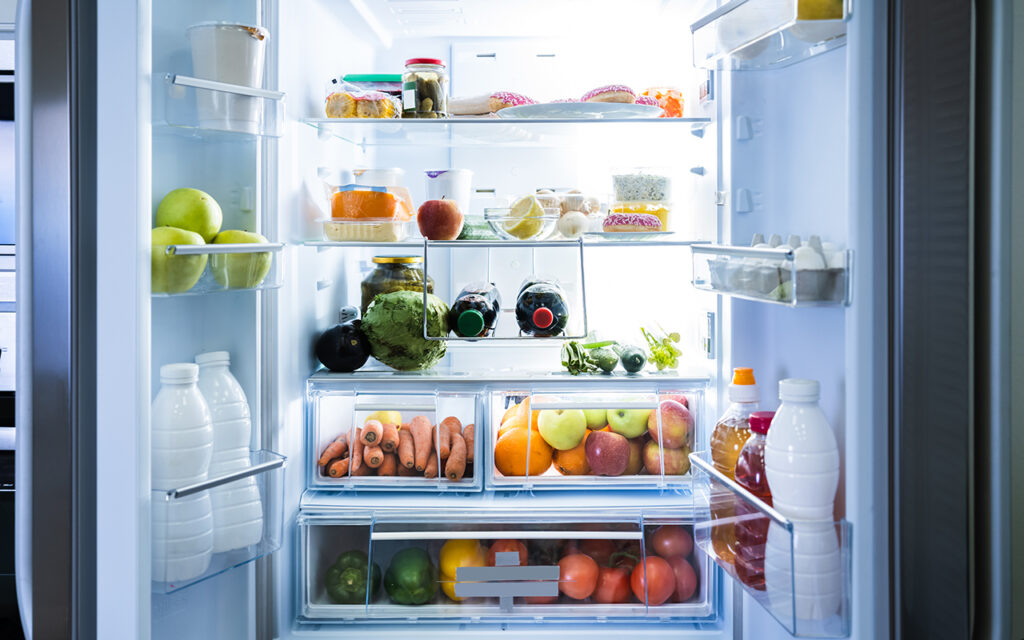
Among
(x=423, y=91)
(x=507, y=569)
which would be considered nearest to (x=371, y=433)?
(x=507, y=569)

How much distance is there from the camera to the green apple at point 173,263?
1.17m

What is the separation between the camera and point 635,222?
5.53 feet

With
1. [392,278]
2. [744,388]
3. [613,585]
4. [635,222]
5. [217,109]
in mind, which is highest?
[217,109]

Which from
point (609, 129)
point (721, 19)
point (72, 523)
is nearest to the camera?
point (72, 523)

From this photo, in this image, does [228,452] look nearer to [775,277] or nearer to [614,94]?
[775,277]

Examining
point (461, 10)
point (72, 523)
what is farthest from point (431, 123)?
point (72, 523)

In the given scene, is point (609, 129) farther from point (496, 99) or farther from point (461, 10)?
point (461, 10)

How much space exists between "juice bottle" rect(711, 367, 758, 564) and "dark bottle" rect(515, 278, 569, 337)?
0.47 metres

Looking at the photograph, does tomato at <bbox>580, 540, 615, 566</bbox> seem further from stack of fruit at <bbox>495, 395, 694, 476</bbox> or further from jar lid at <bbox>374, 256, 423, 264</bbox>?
jar lid at <bbox>374, 256, 423, 264</bbox>

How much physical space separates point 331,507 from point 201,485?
527 mm

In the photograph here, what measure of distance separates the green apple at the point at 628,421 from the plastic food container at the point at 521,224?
414mm

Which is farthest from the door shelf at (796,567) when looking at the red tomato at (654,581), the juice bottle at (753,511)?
the red tomato at (654,581)

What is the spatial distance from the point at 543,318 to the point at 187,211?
2.44 feet

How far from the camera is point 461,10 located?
181 centimetres
